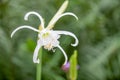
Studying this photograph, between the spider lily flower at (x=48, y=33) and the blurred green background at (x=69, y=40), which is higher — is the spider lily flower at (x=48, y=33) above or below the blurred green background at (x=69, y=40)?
below

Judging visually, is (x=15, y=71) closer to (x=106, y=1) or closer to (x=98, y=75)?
(x=98, y=75)

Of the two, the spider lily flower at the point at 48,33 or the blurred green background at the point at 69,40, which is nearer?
the spider lily flower at the point at 48,33

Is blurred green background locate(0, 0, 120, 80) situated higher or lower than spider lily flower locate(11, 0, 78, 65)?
higher

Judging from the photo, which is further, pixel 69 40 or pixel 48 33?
pixel 69 40

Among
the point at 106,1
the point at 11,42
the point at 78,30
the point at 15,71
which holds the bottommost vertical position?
the point at 15,71

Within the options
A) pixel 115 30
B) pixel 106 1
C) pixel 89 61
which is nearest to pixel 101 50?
pixel 89 61

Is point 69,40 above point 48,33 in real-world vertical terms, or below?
above

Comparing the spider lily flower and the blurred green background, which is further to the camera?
the blurred green background

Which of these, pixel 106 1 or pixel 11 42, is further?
pixel 106 1
